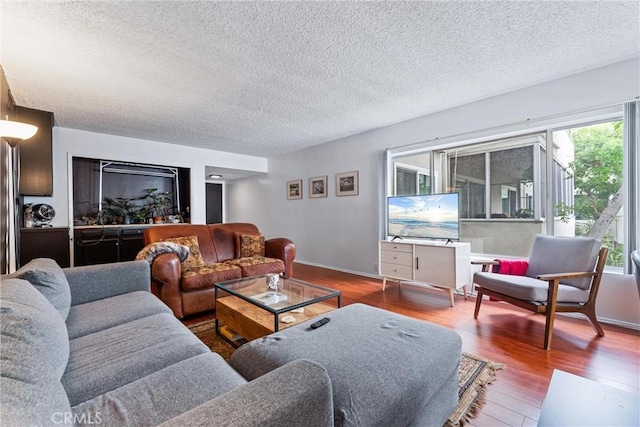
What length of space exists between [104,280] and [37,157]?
2.97m

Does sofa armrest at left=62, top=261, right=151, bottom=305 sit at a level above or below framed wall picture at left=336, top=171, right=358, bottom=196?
below

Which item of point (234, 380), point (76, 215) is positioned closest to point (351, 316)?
point (234, 380)

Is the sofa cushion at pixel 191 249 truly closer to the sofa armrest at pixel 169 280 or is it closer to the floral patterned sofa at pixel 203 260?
the floral patterned sofa at pixel 203 260

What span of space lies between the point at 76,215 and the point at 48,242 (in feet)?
4.19

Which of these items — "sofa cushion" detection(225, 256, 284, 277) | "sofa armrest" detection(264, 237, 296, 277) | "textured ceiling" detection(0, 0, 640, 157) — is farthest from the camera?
"sofa armrest" detection(264, 237, 296, 277)

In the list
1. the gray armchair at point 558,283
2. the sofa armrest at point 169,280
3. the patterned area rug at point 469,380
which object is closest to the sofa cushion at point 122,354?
the patterned area rug at point 469,380

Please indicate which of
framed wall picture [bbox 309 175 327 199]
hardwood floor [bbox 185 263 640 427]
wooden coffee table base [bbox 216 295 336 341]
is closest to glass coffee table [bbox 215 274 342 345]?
wooden coffee table base [bbox 216 295 336 341]

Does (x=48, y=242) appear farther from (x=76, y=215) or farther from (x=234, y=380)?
(x=234, y=380)

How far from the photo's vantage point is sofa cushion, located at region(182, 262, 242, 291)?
2.74 metres

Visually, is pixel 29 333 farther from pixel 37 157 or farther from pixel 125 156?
pixel 125 156

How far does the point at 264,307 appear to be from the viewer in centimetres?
192

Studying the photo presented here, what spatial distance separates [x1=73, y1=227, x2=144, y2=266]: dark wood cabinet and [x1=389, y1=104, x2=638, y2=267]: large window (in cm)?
493

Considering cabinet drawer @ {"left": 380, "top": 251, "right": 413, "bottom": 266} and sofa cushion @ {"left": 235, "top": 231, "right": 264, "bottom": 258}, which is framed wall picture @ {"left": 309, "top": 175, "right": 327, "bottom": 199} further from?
cabinet drawer @ {"left": 380, "top": 251, "right": 413, "bottom": 266}

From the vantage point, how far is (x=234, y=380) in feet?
3.36
